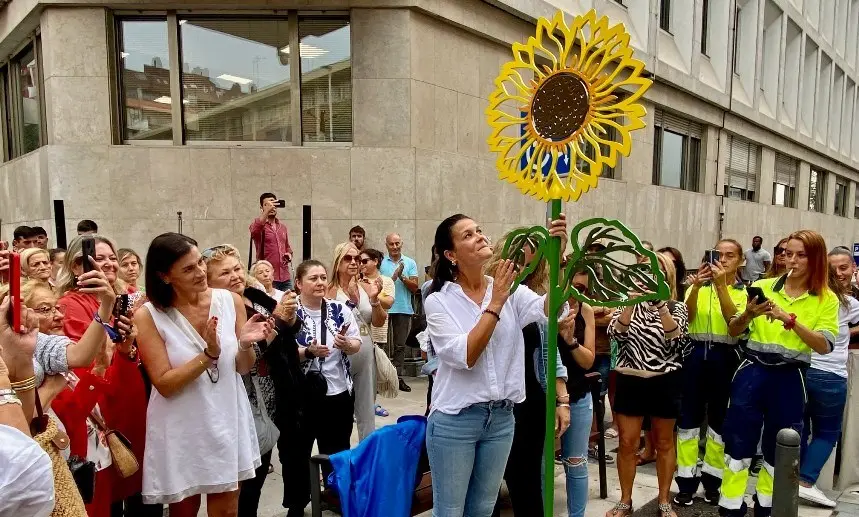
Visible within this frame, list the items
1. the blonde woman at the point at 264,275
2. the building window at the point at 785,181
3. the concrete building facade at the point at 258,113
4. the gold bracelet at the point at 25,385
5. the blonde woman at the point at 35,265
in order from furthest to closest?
the building window at the point at 785,181, the concrete building facade at the point at 258,113, the blonde woman at the point at 264,275, the blonde woman at the point at 35,265, the gold bracelet at the point at 25,385

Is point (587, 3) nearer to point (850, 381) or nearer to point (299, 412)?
point (850, 381)

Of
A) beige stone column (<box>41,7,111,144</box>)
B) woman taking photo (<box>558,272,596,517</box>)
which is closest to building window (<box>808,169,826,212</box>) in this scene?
woman taking photo (<box>558,272,596,517</box>)

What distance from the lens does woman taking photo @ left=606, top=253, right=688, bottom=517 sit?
366 centimetres

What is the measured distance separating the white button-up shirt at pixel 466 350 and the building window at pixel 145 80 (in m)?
7.28

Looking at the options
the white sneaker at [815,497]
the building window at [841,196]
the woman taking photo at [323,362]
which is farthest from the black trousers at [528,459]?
the building window at [841,196]

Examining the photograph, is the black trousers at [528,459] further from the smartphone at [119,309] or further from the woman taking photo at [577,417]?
the smartphone at [119,309]

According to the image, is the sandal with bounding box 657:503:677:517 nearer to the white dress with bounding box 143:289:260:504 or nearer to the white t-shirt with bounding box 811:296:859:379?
the white t-shirt with bounding box 811:296:859:379

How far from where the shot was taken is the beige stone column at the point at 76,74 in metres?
7.90

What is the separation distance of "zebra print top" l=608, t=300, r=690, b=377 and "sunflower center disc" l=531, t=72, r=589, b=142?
1.94 m

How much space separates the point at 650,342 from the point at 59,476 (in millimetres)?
3244

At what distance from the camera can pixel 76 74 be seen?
26.2 ft

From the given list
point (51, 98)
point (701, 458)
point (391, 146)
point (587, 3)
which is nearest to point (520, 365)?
point (701, 458)

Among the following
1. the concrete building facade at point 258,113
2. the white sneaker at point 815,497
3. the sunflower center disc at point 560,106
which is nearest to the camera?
the sunflower center disc at point 560,106

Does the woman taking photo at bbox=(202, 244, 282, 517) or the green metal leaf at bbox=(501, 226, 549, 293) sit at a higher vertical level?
the green metal leaf at bbox=(501, 226, 549, 293)
